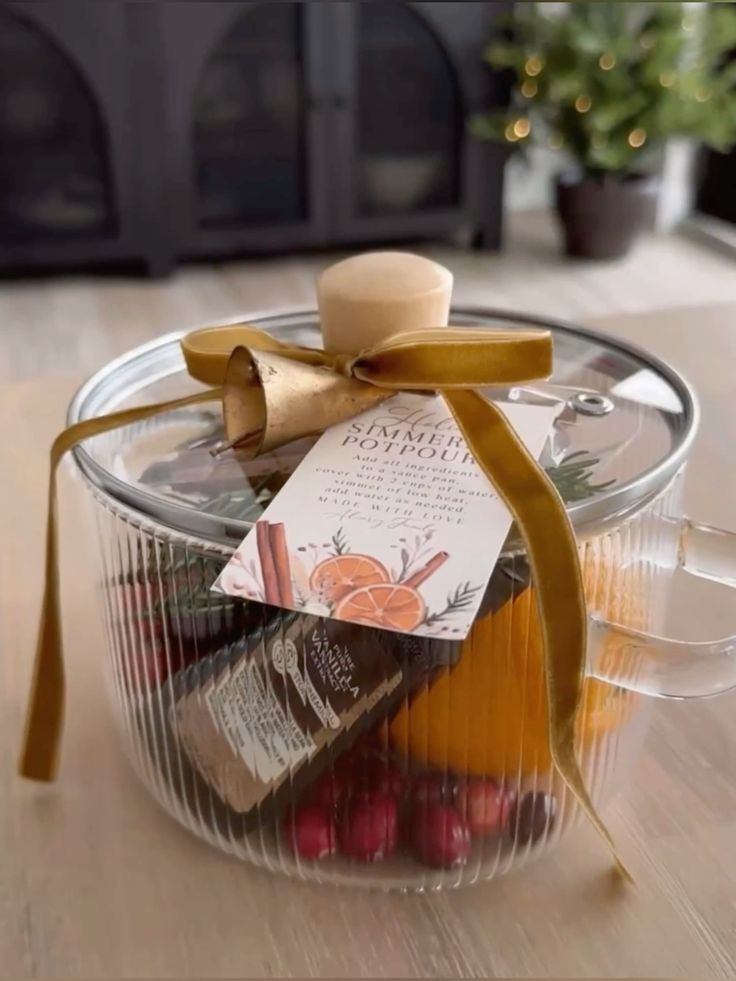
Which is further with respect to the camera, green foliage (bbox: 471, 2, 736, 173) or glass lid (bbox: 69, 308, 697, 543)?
green foliage (bbox: 471, 2, 736, 173)

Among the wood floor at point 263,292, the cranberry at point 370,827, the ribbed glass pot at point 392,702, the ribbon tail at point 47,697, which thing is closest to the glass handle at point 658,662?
the ribbed glass pot at point 392,702

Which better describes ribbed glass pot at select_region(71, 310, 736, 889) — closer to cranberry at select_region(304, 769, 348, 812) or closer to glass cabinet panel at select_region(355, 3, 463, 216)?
cranberry at select_region(304, 769, 348, 812)

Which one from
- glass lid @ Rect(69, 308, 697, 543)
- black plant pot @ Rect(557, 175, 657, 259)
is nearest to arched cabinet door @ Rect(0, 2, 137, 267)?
black plant pot @ Rect(557, 175, 657, 259)

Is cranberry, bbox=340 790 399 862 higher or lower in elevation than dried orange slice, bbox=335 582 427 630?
lower

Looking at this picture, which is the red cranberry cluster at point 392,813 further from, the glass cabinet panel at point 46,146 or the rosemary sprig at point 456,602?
the glass cabinet panel at point 46,146

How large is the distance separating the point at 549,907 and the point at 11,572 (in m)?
0.39

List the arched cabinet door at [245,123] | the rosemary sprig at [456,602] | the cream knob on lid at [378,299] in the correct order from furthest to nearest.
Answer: the arched cabinet door at [245,123], the cream knob on lid at [378,299], the rosemary sprig at [456,602]

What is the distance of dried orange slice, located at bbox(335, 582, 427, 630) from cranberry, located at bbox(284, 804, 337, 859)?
0.12m

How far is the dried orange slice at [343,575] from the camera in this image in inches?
16.1

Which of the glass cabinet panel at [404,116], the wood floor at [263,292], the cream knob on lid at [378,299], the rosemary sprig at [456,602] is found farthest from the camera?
the glass cabinet panel at [404,116]

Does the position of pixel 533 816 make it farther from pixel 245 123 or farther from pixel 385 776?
pixel 245 123

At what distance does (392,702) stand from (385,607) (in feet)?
0.21

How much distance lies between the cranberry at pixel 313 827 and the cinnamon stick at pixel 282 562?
0.37ft

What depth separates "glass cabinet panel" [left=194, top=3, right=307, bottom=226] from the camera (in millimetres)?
2490
